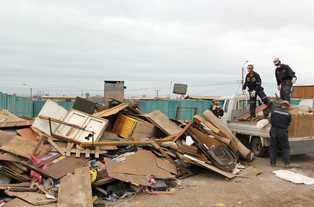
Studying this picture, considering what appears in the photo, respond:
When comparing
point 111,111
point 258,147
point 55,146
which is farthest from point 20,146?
point 258,147

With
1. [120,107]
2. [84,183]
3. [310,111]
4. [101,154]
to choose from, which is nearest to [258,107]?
[310,111]

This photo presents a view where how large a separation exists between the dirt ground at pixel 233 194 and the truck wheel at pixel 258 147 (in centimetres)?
187

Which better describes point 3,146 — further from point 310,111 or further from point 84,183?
point 310,111

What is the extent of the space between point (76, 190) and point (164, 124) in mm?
4090

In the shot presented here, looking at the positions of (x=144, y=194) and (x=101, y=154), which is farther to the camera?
(x=101, y=154)

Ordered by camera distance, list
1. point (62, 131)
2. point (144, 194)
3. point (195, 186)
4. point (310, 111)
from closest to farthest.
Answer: point (144, 194) < point (195, 186) < point (62, 131) < point (310, 111)

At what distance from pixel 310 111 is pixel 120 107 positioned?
5.99 meters

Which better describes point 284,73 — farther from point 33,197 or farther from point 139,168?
point 33,197

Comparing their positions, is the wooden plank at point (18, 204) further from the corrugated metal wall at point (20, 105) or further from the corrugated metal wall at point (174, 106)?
the corrugated metal wall at point (174, 106)

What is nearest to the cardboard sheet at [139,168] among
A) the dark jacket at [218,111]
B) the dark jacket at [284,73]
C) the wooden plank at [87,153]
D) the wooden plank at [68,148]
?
the wooden plank at [87,153]

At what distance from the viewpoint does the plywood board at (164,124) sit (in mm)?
10602

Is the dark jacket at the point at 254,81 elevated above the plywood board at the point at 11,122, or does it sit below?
above

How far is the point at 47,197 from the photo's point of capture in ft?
24.0

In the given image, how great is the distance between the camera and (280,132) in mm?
10562
